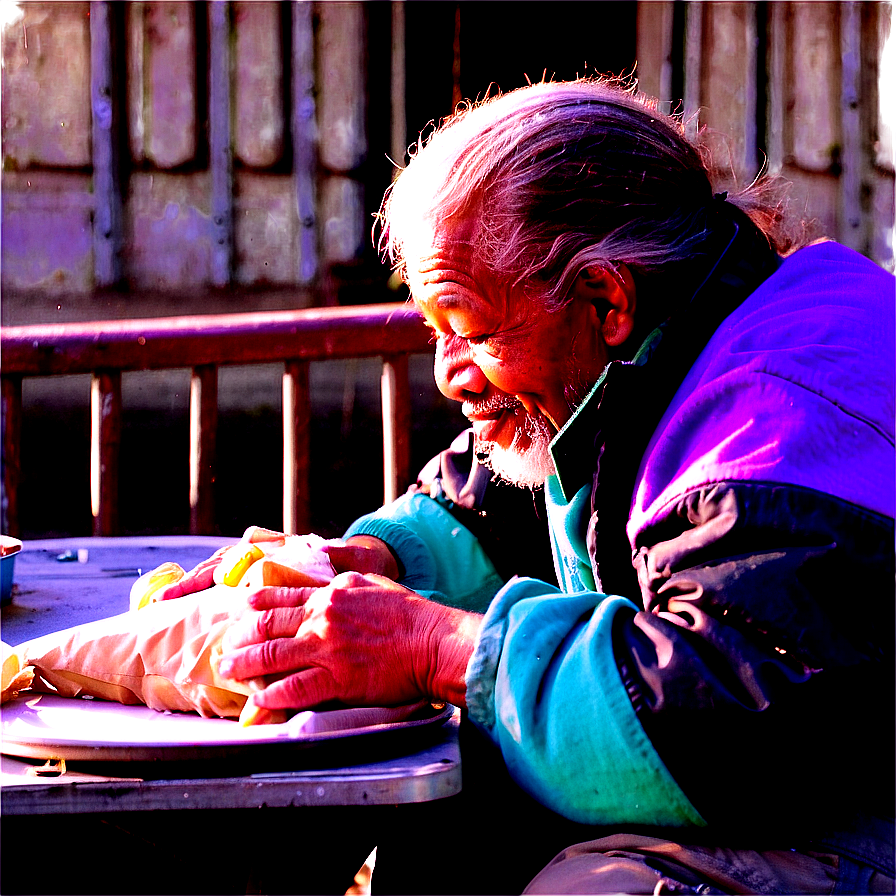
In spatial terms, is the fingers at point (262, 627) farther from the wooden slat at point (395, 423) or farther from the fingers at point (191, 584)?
the wooden slat at point (395, 423)

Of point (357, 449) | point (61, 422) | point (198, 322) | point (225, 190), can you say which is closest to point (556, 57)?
point (225, 190)

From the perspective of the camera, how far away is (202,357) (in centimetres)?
280

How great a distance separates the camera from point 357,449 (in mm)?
5980

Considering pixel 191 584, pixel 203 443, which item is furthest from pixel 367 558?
pixel 203 443

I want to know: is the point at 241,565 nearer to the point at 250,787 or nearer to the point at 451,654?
the point at 451,654

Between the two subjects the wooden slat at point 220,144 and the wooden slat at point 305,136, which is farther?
the wooden slat at point 305,136

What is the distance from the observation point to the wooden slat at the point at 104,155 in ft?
19.5

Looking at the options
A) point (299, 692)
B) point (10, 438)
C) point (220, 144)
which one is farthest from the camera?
point (220, 144)

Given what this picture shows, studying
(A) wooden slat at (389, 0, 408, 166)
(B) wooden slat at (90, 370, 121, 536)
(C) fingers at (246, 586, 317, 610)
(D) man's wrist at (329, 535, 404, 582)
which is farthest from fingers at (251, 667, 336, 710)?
(A) wooden slat at (389, 0, 408, 166)

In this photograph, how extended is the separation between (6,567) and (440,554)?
751mm

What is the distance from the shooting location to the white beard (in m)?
1.77

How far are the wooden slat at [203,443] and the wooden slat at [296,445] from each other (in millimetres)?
186

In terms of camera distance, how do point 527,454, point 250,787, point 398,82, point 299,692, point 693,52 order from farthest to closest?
point 693,52
point 398,82
point 527,454
point 299,692
point 250,787

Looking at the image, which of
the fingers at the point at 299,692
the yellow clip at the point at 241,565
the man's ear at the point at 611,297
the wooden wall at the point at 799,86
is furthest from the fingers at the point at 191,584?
the wooden wall at the point at 799,86
